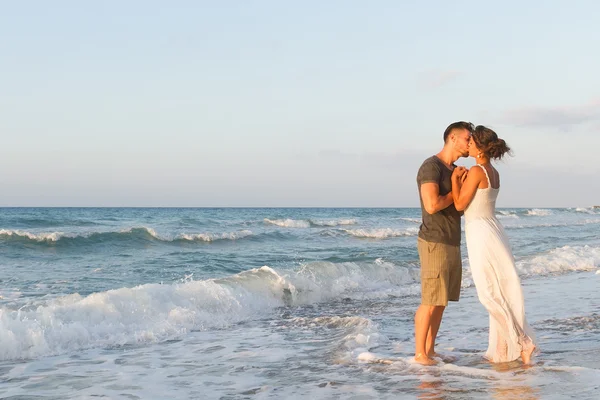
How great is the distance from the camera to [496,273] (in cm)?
514

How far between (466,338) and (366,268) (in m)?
6.97

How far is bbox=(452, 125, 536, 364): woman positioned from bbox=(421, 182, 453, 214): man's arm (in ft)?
0.41

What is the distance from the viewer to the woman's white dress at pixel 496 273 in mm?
5098

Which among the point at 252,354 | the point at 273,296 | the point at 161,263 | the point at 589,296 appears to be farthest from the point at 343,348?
the point at 161,263

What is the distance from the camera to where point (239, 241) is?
24.4 meters

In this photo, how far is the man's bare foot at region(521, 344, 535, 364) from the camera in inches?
202

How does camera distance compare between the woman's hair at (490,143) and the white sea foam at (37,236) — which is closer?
the woman's hair at (490,143)

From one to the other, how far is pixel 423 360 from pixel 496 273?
0.95 metres

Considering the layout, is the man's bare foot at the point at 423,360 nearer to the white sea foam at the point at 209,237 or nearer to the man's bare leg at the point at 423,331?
the man's bare leg at the point at 423,331

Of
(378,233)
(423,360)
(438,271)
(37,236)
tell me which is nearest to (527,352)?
(423,360)

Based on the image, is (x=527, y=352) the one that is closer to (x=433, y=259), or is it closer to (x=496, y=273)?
(x=496, y=273)

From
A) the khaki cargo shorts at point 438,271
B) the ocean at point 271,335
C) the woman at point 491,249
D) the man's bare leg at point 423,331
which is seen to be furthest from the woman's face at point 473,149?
the ocean at point 271,335

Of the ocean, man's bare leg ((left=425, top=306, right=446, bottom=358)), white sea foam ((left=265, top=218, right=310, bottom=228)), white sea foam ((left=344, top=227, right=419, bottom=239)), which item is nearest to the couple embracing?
man's bare leg ((left=425, top=306, right=446, bottom=358))

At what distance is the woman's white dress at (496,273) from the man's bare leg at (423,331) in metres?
0.46
